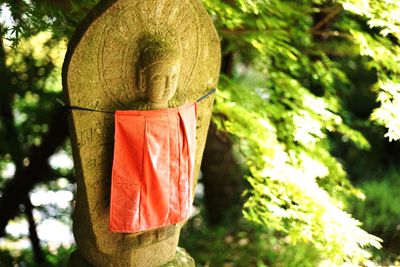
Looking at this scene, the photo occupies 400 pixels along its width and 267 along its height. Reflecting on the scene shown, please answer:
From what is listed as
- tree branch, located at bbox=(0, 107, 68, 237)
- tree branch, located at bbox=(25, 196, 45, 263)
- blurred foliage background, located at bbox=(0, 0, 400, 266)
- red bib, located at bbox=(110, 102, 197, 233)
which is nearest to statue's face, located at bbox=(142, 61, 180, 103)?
red bib, located at bbox=(110, 102, 197, 233)

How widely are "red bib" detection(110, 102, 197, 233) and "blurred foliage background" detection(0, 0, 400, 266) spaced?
0.89m

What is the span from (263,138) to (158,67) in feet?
5.17

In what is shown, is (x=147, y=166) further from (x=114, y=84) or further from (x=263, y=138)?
(x=263, y=138)

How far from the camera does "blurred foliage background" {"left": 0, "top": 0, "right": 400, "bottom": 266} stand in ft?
10.6

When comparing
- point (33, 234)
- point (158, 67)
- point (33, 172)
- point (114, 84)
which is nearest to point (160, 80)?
point (158, 67)

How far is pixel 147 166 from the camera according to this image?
8.32 ft

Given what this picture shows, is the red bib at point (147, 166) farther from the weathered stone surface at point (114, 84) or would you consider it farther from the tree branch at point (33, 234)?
the tree branch at point (33, 234)

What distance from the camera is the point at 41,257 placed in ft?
16.1

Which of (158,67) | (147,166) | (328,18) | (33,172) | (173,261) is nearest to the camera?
(158,67)

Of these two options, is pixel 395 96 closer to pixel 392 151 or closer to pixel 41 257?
pixel 41 257

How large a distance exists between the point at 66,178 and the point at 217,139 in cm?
207

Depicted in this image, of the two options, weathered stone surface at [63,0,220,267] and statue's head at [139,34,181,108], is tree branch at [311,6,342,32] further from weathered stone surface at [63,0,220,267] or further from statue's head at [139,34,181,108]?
statue's head at [139,34,181,108]

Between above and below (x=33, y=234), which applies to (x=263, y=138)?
above

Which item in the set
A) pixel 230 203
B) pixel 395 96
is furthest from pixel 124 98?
pixel 230 203
